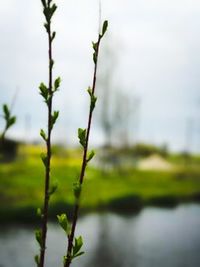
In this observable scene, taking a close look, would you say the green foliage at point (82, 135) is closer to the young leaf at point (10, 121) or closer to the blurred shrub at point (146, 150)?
the young leaf at point (10, 121)

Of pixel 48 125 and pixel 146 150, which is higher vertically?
pixel 48 125

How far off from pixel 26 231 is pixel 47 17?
2708 cm

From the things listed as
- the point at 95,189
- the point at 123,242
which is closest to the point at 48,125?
the point at 123,242

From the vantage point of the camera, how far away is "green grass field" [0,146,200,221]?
111 ft

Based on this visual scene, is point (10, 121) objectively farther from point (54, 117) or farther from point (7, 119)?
point (54, 117)

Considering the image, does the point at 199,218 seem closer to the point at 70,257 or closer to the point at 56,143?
the point at 70,257

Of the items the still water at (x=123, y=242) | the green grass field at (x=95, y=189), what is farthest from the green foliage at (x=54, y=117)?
the green grass field at (x=95, y=189)

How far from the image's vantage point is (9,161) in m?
53.9

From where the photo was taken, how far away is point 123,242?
89.6 feet

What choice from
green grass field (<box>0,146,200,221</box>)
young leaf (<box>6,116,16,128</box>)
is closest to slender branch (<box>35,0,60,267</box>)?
A: young leaf (<box>6,116,16,128</box>)

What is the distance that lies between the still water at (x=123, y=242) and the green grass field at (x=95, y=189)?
9.26 ft

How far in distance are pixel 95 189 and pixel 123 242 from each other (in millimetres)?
16962

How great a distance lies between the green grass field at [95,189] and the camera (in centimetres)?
3397

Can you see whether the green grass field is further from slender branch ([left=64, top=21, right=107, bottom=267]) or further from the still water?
slender branch ([left=64, top=21, right=107, bottom=267])
